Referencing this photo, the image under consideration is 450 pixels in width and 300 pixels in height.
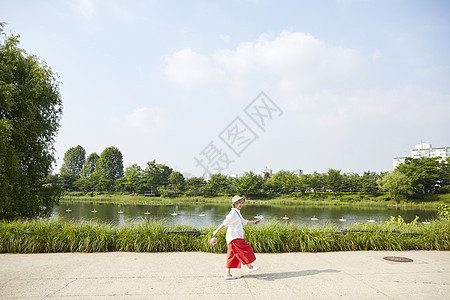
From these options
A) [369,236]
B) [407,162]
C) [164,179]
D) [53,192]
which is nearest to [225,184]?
[164,179]

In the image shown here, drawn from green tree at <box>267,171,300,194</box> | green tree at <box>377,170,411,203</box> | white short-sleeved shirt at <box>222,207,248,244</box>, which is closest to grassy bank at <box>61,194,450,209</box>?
green tree at <box>377,170,411,203</box>

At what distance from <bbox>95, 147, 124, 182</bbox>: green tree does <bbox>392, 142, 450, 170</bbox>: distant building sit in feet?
396

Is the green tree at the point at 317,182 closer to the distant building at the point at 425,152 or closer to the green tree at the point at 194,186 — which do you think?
the green tree at the point at 194,186

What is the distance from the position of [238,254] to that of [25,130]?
9.53 m

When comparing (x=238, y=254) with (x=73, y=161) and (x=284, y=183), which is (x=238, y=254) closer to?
(x=284, y=183)

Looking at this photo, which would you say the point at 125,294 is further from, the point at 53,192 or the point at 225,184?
the point at 225,184

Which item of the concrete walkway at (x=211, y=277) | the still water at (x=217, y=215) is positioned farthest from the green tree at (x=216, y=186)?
the concrete walkway at (x=211, y=277)

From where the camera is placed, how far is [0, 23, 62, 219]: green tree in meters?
8.94

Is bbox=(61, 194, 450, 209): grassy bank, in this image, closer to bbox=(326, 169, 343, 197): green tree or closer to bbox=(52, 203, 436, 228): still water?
bbox=(326, 169, 343, 197): green tree

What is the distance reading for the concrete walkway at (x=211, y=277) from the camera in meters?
3.50

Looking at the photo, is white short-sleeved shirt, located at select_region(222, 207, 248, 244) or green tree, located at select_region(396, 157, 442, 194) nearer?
white short-sleeved shirt, located at select_region(222, 207, 248, 244)

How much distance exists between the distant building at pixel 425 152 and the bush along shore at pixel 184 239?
451 ft

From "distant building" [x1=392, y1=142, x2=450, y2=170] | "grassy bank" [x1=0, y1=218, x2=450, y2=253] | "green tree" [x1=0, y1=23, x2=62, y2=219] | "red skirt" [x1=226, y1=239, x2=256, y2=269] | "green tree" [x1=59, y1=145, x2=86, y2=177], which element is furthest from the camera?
"distant building" [x1=392, y1=142, x2=450, y2=170]

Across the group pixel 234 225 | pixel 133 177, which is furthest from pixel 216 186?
pixel 234 225
